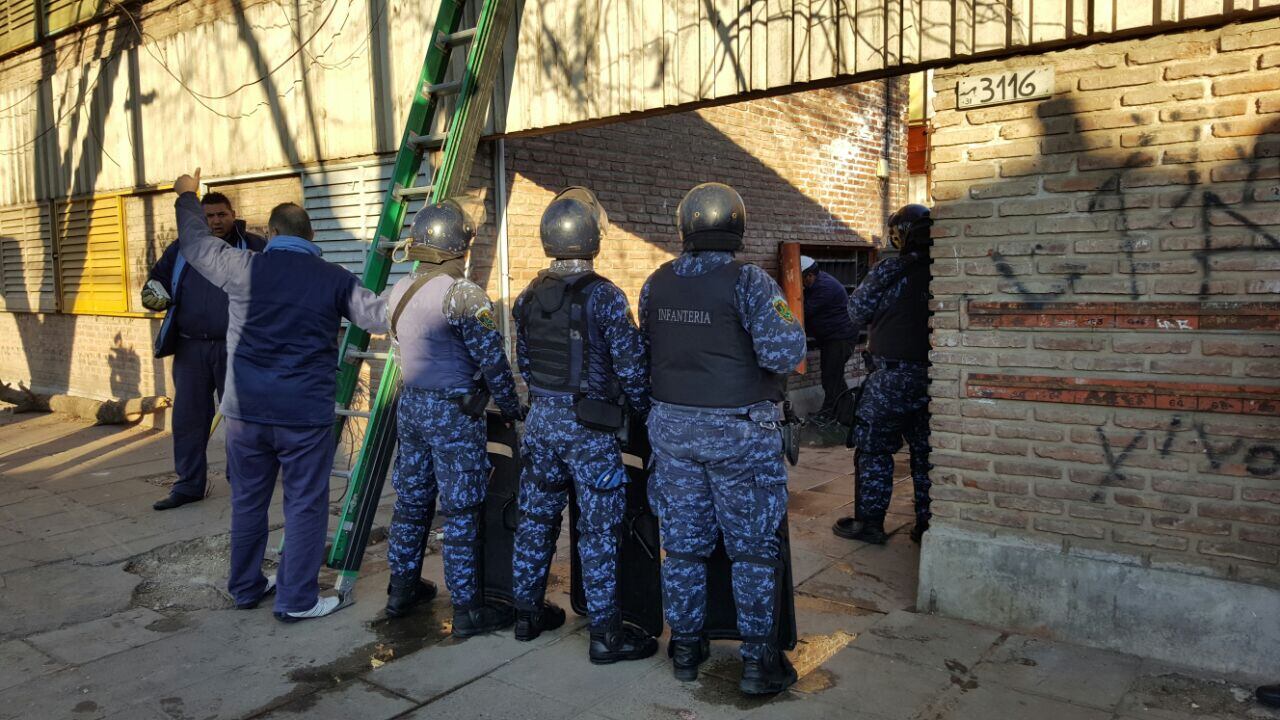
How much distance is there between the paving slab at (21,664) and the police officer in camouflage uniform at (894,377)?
421 centimetres

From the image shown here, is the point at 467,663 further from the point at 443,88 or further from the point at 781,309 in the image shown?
the point at 443,88

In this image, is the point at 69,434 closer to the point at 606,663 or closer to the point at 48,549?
the point at 48,549

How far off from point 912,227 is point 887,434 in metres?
1.26

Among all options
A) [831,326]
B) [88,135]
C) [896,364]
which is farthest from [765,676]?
[88,135]

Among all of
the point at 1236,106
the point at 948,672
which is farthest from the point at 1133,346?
the point at 948,672

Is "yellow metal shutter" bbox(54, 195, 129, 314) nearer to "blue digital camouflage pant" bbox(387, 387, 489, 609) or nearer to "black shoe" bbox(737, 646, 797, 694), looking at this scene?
"blue digital camouflage pant" bbox(387, 387, 489, 609)

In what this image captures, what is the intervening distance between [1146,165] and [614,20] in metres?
3.04

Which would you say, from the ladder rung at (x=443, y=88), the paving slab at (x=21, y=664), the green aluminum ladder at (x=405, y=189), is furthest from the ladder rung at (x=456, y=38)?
the paving slab at (x=21, y=664)

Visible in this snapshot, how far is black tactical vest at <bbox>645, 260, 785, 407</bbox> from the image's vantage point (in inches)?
142

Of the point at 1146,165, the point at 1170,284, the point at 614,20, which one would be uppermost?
the point at 614,20

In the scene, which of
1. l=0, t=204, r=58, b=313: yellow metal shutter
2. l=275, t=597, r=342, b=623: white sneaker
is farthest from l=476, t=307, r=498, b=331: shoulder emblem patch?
l=0, t=204, r=58, b=313: yellow metal shutter

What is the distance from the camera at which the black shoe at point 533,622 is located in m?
4.18

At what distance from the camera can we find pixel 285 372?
4.37 m

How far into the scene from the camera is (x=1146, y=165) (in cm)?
372
